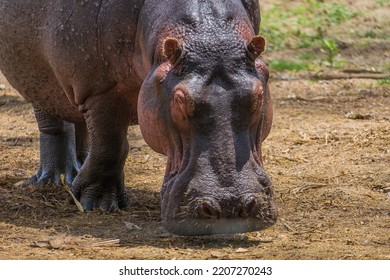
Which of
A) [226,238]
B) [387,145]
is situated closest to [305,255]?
[226,238]

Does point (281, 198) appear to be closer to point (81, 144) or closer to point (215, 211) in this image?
point (215, 211)

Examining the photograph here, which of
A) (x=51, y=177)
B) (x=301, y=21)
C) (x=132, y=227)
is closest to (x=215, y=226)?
(x=132, y=227)

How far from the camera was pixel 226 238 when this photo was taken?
581 centimetres

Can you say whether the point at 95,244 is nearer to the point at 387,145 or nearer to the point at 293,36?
the point at 387,145

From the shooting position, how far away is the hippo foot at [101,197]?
6789 mm

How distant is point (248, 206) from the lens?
5.43 m

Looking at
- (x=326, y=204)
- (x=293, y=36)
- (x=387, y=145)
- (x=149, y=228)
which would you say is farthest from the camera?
(x=293, y=36)

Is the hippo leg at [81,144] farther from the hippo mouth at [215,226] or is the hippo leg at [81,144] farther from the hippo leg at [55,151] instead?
the hippo mouth at [215,226]

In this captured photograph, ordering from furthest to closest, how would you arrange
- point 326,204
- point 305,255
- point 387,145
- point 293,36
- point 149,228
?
point 293,36, point 387,145, point 326,204, point 149,228, point 305,255

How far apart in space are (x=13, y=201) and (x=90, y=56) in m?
1.17

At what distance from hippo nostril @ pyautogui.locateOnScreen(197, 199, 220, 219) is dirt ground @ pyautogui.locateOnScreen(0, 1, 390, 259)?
20cm

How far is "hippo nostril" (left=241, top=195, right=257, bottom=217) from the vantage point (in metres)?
5.41

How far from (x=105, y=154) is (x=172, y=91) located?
122cm

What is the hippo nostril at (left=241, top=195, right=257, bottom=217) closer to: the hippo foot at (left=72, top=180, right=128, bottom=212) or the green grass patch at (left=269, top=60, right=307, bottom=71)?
the hippo foot at (left=72, top=180, right=128, bottom=212)
